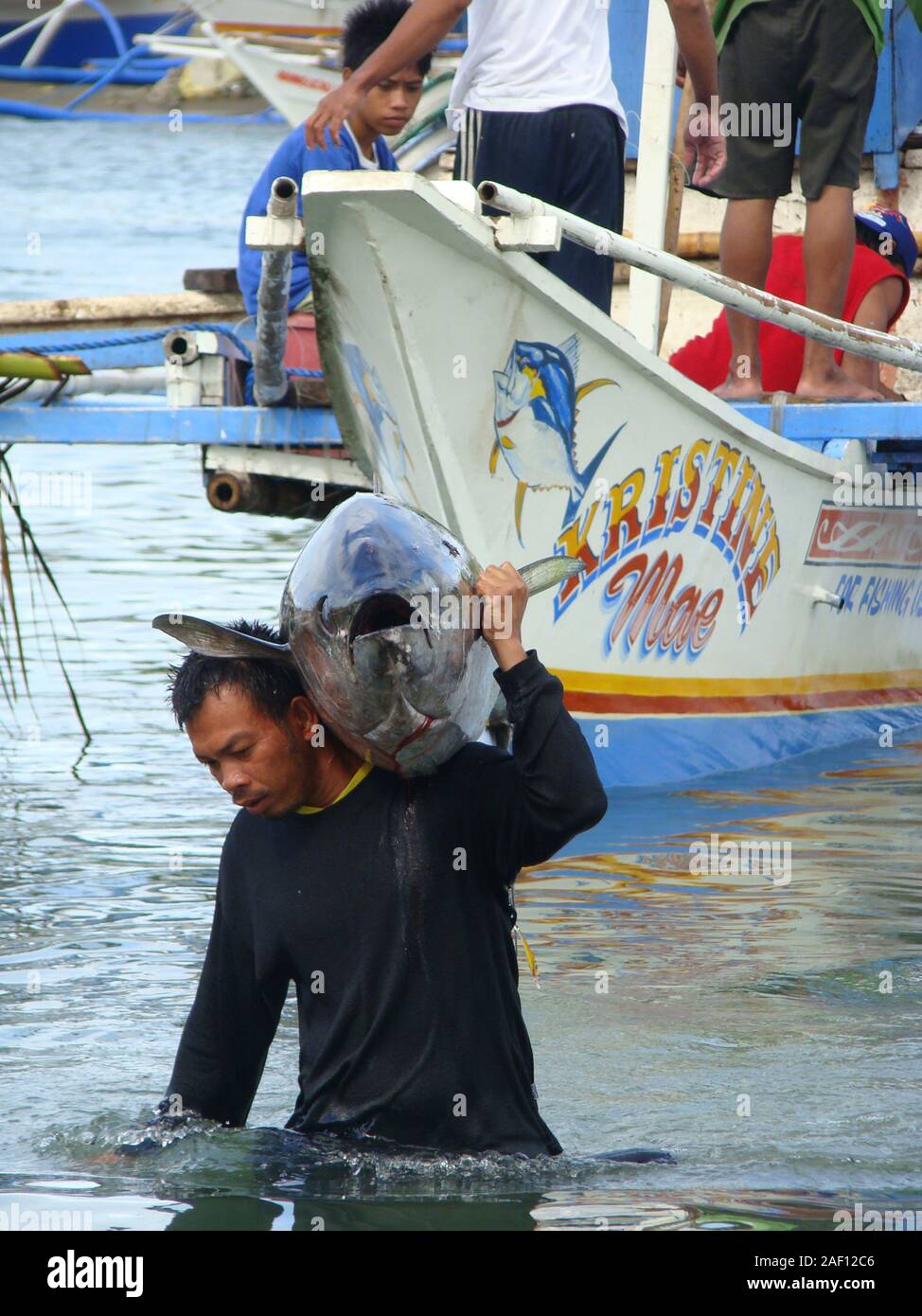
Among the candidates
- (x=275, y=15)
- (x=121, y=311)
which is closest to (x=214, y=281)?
(x=121, y=311)

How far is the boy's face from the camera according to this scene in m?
7.20

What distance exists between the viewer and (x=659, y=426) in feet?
23.7

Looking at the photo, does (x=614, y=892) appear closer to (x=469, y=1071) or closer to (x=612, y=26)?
(x=469, y=1071)

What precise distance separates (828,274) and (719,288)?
0.92 metres

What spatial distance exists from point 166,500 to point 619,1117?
10804 millimetres

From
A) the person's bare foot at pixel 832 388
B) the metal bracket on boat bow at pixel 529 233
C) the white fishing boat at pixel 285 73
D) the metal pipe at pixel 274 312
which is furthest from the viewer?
the white fishing boat at pixel 285 73

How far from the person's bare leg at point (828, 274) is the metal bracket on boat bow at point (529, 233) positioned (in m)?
1.45

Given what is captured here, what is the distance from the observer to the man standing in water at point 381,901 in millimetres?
3506

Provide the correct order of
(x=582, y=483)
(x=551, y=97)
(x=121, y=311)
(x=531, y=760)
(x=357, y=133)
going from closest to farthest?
(x=531, y=760)
(x=551, y=97)
(x=582, y=483)
(x=357, y=133)
(x=121, y=311)

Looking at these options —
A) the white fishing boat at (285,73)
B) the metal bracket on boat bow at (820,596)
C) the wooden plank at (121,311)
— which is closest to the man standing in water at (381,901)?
the metal bracket on boat bow at (820,596)

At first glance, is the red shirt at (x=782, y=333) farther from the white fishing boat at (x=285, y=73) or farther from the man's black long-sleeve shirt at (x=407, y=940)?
the white fishing boat at (x=285, y=73)

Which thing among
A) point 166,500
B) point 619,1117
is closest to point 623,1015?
point 619,1117

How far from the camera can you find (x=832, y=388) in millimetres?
7516

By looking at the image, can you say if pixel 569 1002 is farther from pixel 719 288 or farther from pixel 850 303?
pixel 850 303
